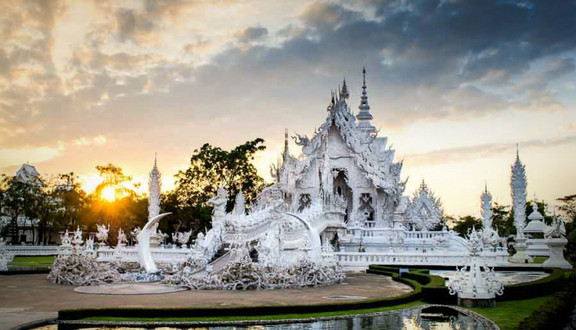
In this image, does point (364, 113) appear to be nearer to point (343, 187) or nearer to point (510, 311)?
point (343, 187)

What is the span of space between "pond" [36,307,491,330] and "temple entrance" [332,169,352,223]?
26.4 meters

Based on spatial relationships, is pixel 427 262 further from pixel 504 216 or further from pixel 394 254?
pixel 504 216

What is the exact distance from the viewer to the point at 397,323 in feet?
39.6

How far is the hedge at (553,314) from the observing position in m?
9.98

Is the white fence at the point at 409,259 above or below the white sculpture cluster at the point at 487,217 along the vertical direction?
below

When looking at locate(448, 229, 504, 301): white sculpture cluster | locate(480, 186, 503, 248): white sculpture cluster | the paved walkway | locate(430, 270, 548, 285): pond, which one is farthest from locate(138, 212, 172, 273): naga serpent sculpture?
locate(480, 186, 503, 248): white sculpture cluster

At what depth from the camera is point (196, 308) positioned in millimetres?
12516

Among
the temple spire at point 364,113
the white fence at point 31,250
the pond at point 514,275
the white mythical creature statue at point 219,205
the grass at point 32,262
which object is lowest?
the grass at point 32,262

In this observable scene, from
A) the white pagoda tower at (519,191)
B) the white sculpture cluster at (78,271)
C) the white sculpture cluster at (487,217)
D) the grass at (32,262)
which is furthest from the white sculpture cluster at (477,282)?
the white pagoda tower at (519,191)

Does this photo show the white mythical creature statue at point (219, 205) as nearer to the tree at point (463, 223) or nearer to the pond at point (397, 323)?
the pond at point (397, 323)

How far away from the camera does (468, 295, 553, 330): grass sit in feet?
38.9

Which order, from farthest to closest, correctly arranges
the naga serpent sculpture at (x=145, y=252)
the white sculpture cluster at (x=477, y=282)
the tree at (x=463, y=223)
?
1. the tree at (x=463, y=223)
2. the naga serpent sculpture at (x=145, y=252)
3. the white sculpture cluster at (x=477, y=282)

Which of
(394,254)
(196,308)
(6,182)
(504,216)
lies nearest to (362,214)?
(394,254)

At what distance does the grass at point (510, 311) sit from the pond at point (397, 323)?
40 cm
